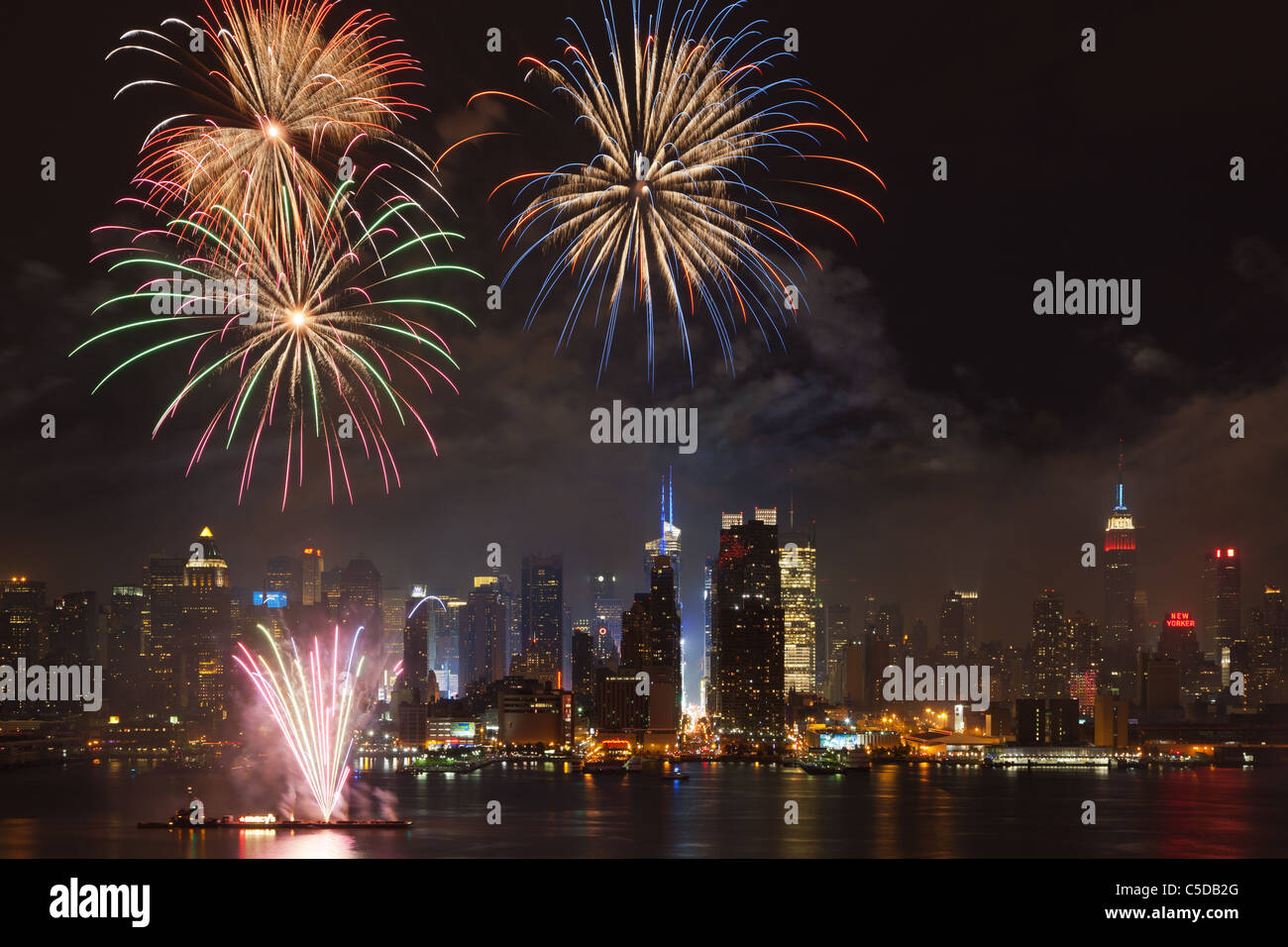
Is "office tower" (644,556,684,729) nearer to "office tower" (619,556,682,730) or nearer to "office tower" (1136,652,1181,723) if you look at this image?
"office tower" (619,556,682,730)

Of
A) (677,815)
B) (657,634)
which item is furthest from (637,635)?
(677,815)

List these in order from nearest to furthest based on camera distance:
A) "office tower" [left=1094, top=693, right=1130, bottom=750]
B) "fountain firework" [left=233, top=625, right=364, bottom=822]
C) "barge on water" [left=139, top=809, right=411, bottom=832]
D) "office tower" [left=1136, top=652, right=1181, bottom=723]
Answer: "fountain firework" [left=233, top=625, right=364, bottom=822] → "barge on water" [left=139, top=809, right=411, bottom=832] → "office tower" [left=1094, top=693, right=1130, bottom=750] → "office tower" [left=1136, top=652, right=1181, bottom=723]

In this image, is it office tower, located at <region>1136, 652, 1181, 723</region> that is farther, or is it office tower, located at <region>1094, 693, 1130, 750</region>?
office tower, located at <region>1136, 652, 1181, 723</region>

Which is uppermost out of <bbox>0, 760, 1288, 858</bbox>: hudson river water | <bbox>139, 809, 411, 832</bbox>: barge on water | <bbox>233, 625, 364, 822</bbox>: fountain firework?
<bbox>233, 625, 364, 822</bbox>: fountain firework

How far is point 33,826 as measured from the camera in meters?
64.1

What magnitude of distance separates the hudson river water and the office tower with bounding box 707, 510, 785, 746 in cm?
5329

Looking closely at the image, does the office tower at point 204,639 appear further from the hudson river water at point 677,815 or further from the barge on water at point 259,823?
the barge on water at point 259,823

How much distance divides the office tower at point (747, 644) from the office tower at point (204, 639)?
67488 millimetres

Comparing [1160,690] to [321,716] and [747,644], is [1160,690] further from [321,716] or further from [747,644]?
[321,716]

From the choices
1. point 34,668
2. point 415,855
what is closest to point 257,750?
point 34,668

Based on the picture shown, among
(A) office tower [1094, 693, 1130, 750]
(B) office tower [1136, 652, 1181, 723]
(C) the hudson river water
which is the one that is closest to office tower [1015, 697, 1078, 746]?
(A) office tower [1094, 693, 1130, 750]

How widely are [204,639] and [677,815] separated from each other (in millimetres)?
114009

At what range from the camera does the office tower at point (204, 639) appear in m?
162

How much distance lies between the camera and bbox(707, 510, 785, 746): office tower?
173125 mm
